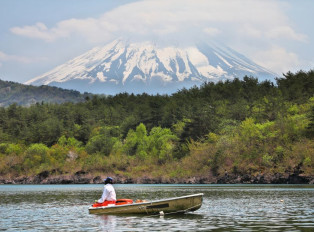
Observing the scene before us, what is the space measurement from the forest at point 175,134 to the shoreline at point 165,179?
73 cm

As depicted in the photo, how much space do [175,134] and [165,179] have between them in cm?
2813

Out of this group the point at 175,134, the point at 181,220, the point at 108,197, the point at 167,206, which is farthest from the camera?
the point at 175,134

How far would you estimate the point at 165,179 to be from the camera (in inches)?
4141

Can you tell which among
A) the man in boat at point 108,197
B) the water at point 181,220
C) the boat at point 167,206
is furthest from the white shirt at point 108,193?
the water at point 181,220

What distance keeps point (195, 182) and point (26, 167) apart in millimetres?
45888

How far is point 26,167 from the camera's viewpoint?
12706cm

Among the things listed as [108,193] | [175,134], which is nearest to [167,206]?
[108,193]

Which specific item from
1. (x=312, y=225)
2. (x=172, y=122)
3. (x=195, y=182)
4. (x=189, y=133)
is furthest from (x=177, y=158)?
(x=312, y=225)

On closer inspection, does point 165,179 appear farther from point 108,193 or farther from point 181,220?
point 181,220

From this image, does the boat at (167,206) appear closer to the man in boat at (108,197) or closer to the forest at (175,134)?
the man in boat at (108,197)

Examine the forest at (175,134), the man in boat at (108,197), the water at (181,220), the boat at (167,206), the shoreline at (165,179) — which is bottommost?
the water at (181,220)

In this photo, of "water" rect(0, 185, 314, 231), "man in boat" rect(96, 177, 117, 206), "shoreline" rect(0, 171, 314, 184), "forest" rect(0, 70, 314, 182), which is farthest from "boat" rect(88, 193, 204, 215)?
"forest" rect(0, 70, 314, 182)

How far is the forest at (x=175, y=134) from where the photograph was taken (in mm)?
95500

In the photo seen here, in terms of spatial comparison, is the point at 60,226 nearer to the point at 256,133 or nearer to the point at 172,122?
the point at 256,133
